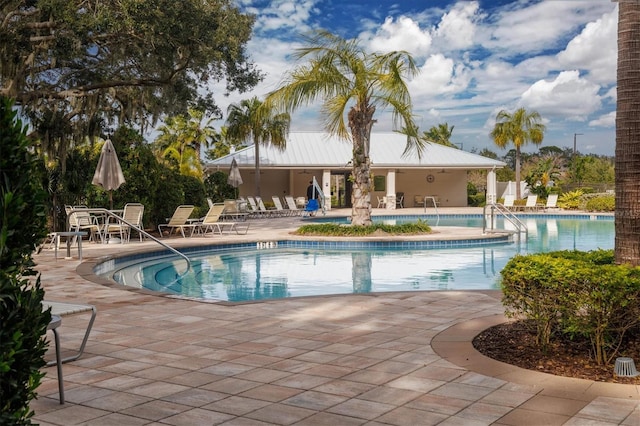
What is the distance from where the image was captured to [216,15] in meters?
13.8

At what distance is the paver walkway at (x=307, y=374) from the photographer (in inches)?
138

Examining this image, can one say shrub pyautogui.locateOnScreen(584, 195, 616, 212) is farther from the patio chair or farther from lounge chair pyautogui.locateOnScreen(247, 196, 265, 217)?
the patio chair

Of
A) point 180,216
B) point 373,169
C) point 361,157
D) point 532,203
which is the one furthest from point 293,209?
point 180,216

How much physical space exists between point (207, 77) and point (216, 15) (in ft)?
9.82

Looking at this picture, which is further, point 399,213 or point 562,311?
point 399,213

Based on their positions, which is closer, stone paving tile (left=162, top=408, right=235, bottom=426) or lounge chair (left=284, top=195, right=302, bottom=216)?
stone paving tile (left=162, top=408, right=235, bottom=426)

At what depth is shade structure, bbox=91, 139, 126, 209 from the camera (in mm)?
14180

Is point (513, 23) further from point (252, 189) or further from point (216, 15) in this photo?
point (252, 189)

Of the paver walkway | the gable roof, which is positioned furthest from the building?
the paver walkway

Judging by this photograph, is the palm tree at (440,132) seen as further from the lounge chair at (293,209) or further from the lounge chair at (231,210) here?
the lounge chair at (231,210)

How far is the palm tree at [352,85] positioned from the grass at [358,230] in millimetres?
1365

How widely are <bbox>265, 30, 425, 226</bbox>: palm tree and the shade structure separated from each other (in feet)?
13.6

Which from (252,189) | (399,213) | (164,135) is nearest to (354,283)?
(399,213)

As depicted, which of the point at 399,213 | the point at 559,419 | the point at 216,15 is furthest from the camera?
the point at 399,213
